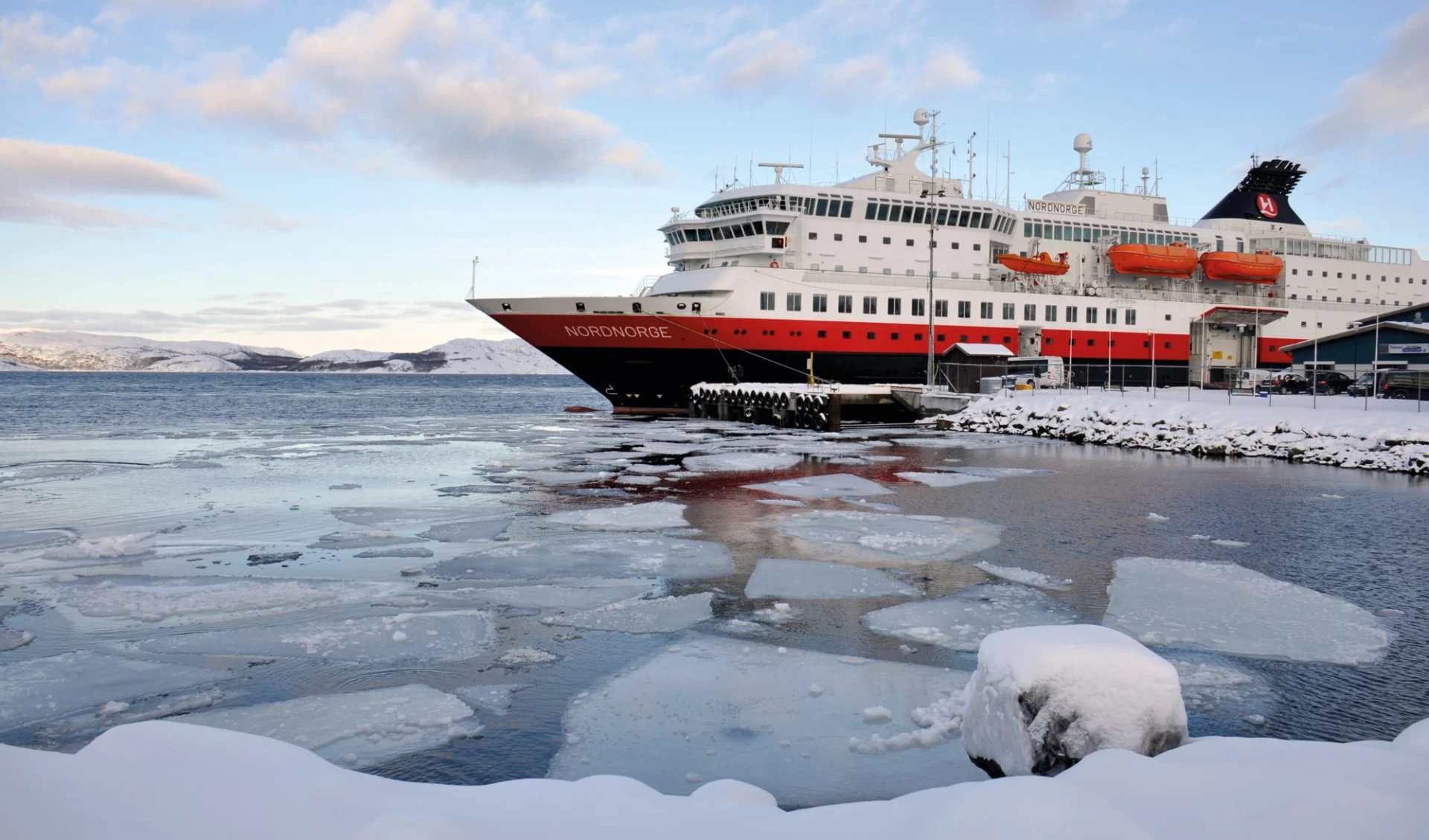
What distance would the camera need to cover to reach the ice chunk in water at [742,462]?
19.7 meters

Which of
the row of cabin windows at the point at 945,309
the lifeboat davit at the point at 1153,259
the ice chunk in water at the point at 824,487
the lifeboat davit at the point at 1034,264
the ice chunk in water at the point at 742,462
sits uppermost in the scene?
the lifeboat davit at the point at 1153,259

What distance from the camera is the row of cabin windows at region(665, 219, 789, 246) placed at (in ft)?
124

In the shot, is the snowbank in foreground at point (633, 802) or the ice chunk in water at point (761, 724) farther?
the ice chunk in water at point (761, 724)

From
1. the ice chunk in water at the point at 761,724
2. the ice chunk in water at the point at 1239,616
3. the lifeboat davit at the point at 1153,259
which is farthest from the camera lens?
the lifeboat davit at the point at 1153,259

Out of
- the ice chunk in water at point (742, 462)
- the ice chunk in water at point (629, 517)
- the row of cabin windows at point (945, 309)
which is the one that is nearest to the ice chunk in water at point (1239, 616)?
the ice chunk in water at point (629, 517)

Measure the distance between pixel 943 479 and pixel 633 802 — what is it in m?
15.5

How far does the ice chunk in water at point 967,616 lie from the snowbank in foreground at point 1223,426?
17303 mm

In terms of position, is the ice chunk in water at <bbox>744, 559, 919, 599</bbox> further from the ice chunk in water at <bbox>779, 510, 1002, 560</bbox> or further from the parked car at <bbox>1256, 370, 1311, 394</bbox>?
the parked car at <bbox>1256, 370, 1311, 394</bbox>

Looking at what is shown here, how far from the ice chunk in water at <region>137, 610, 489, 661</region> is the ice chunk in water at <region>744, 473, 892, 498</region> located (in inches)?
342

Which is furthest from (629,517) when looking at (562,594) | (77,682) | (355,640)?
(77,682)

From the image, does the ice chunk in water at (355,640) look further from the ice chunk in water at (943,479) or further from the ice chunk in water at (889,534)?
the ice chunk in water at (943,479)

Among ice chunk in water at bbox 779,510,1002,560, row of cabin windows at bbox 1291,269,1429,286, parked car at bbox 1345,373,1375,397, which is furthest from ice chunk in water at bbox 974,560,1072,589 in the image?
row of cabin windows at bbox 1291,269,1429,286

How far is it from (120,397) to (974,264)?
66.9 metres

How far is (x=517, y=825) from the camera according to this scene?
340 cm
